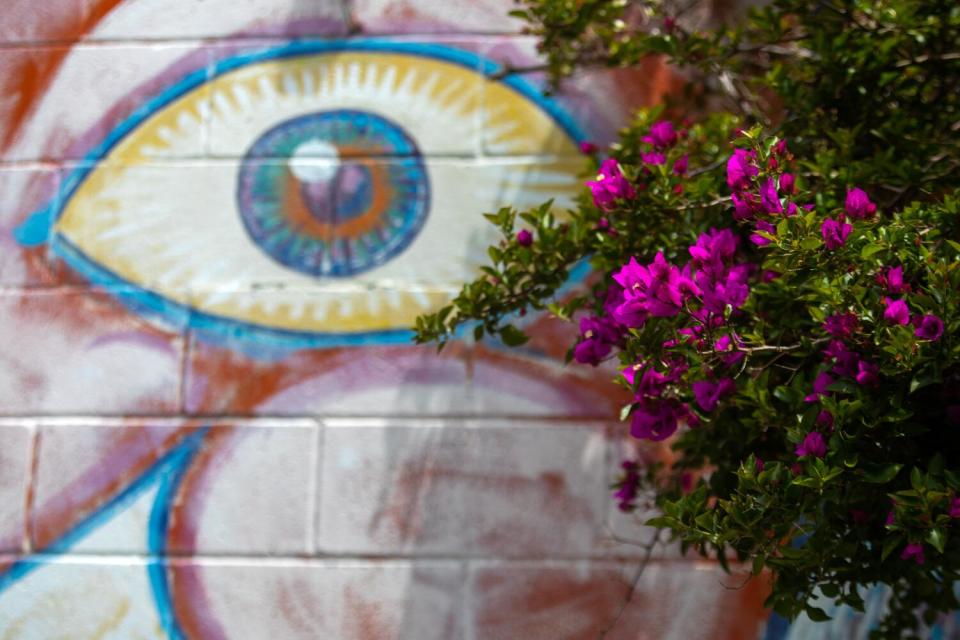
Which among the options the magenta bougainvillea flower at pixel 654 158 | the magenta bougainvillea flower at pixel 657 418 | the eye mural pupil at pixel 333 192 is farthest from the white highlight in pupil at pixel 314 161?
the magenta bougainvillea flower at pixel 657 418

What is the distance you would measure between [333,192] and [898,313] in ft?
4.59

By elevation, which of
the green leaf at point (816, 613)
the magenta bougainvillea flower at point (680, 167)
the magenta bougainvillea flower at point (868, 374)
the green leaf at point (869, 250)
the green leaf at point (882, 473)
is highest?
the magenta bougainvillea flower at point (680, 167)

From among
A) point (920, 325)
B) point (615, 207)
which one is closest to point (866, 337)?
point (920, 325)

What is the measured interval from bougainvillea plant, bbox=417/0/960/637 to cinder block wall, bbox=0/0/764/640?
40 cm

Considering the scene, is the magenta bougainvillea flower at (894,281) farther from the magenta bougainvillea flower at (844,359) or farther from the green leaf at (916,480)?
the green leaf at (916,480)

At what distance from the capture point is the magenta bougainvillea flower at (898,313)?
1.13 metres

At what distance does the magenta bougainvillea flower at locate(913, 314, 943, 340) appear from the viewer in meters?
1.12

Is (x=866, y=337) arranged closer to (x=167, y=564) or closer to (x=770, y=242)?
(x=770, y=242)

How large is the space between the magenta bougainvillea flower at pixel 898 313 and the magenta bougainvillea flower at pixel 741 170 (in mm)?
239

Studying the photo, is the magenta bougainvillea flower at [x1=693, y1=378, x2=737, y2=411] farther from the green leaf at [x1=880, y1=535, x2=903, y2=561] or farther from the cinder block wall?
the cinder block wall

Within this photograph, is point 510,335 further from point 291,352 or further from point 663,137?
point 291,352

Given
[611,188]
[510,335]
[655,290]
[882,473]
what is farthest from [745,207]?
[510,335]

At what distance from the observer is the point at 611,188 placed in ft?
4.73

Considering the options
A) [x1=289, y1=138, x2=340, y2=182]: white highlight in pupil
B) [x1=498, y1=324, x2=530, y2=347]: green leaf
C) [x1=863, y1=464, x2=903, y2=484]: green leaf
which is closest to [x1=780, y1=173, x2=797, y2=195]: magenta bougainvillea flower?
[x1=863, y1=464, x2=903, y2=484]: green leaf
